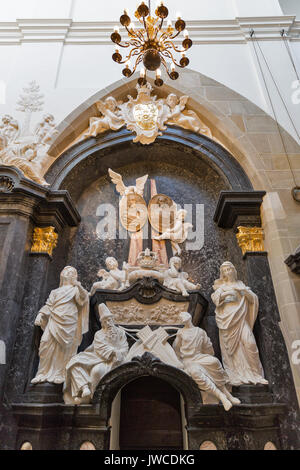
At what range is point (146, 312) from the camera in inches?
199

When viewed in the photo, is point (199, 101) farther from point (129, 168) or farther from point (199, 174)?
point (129, 168)

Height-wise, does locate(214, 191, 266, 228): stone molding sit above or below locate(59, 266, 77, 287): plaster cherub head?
above

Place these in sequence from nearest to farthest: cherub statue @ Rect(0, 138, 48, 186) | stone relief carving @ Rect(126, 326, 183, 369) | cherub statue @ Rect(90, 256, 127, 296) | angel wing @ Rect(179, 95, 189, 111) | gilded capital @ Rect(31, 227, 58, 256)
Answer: stone relief carving @ Rect(126, 326, 183, 369)
cherub statue @ Rect(90, 256, 127, 296)
gilded capital @ Rect(31, 227, 58, 256)
cherub statue @ Rect(0, 138, 48, 186)
angel wing @ Rect(179, 95, 189, 111)

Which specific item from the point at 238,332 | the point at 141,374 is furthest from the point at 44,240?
the point at 238,332

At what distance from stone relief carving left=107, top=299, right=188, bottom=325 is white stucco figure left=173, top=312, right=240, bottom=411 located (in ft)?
1.54

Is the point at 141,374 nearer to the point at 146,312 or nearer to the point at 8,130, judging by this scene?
the point at 146,312

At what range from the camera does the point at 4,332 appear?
178 inches

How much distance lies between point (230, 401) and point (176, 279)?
1.98 m

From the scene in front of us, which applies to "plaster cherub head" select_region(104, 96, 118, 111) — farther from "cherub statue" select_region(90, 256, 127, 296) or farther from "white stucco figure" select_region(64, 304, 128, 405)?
"white stucco figure" select_region(64, 304, 128, 405)

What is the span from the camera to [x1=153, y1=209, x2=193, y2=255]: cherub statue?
6027mm

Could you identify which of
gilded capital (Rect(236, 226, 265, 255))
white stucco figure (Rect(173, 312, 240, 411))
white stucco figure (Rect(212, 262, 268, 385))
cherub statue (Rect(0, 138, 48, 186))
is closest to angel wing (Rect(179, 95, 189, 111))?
gilded capital (Rect(236, 226, 265, 255))

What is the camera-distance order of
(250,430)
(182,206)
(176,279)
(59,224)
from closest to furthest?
1. (250,430)
2. (176,279)
3. (59,224)
4. (182,206)
